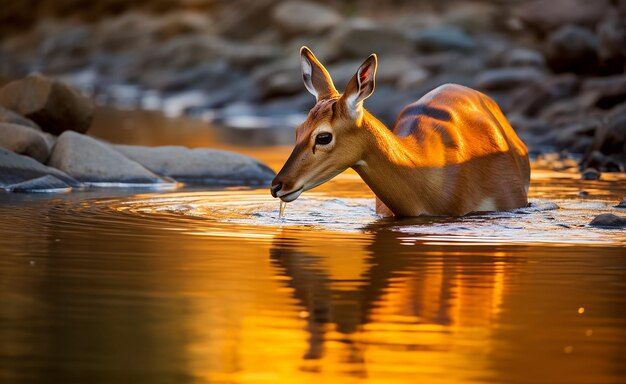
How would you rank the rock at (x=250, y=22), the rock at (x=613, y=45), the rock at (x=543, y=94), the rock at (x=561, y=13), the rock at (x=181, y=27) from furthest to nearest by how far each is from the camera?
the rock at (x=181, y=27) < the rock at (x=250, y=22) < the rock at (x=561, y=13) < the rock at (x=543, y=94) < the rock at (x=613, y=45)

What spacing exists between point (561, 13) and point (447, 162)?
16996 millimetres

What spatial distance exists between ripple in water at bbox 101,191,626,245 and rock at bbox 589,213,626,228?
0.09 m

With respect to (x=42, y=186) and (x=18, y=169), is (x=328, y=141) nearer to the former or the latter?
(x=42, y=186)

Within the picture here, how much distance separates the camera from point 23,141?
12.6 m

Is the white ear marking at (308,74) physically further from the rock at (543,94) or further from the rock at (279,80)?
Answer: the rock at (279,80)

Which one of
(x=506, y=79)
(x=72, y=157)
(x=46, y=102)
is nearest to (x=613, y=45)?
(x=506, y=79)

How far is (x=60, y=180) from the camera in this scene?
12.3 m

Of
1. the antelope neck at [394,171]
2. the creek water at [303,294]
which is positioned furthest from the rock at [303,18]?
the antelope neck at [394,171]

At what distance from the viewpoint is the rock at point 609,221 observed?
9.60 metres

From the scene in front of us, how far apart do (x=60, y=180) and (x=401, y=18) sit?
95.5ft

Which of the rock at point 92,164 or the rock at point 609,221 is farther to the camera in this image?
the rock at point 92,164

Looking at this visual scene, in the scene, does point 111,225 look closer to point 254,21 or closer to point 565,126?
point 565,126

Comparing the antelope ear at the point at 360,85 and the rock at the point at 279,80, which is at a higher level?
the rock at the point at 279,80

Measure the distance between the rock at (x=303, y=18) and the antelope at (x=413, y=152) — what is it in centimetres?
2732
